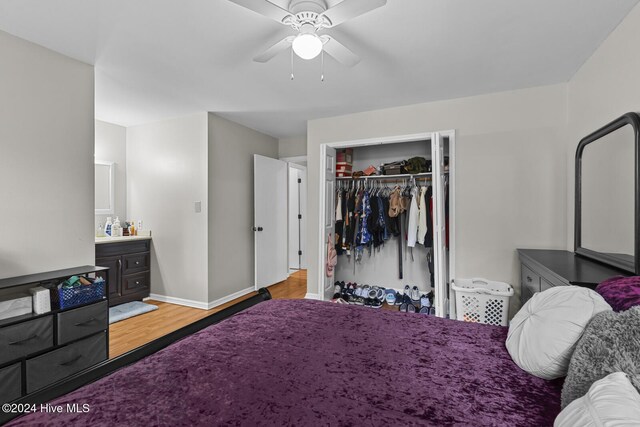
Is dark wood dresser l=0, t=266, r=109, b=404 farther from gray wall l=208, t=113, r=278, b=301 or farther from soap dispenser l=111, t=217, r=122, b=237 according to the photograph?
soap dispenser l=111, t=217, r=122, b=237

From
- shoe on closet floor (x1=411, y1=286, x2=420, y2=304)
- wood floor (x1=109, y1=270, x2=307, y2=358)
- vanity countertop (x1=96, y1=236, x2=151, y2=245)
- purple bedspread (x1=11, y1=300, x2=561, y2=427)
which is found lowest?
wood floor (x1=109, y1=270, x2=307, y2=358)

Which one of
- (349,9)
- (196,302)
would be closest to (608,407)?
(349,9)

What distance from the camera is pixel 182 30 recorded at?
2.02 meters

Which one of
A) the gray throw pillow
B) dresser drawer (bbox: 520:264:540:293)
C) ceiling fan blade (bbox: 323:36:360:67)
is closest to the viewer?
the gray throw pillow

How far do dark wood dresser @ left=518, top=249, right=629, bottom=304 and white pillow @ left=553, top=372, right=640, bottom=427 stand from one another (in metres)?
1.12

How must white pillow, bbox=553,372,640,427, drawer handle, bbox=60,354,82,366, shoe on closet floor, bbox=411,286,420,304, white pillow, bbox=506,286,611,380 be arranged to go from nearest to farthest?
white pillow, bbox=553,372,640,427 < white pillow, bbox=506,286,611,380 < drawer handle, bbox=60,354,82,366 < shoe on closet floor, bbox=411,286,420,304

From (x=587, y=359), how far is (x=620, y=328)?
0.40ft

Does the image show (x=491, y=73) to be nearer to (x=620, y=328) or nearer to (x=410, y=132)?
(x=410, y=132)

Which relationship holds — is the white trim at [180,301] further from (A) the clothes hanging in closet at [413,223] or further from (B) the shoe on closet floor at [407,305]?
(A) the clothes hanging in closet at [413,223]

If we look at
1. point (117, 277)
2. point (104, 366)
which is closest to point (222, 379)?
point (104, 366)

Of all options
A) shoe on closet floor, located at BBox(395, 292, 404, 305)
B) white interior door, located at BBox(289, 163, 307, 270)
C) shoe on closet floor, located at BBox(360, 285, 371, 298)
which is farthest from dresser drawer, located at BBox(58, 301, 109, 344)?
white interior door, located at BBox(289, 163, 307, 270)

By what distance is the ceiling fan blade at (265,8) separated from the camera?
1471 millimetres

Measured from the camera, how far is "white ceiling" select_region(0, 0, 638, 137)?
1.83 metres

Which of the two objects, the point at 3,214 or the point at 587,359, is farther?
the point at 3,214
